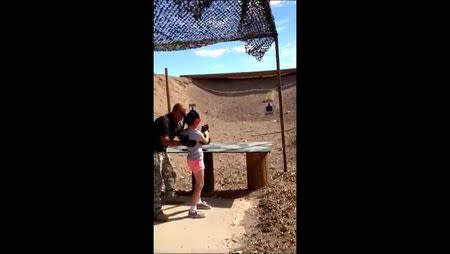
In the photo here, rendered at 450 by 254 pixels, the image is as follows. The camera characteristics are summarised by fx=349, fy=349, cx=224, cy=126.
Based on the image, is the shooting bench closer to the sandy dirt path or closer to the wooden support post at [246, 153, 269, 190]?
the wooden support post at [246, 153, 269, 190]

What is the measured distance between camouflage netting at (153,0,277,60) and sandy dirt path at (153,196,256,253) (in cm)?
213

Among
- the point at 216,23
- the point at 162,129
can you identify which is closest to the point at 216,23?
the point at 216,23

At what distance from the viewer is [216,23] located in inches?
142

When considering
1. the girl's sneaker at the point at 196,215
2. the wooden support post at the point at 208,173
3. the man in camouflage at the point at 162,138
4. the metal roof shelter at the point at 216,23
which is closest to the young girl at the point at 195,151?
the girl's sneaker at the point at 196,215

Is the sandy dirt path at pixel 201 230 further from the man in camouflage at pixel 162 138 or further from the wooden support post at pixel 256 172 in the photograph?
the wooden support post at pixel 256 172

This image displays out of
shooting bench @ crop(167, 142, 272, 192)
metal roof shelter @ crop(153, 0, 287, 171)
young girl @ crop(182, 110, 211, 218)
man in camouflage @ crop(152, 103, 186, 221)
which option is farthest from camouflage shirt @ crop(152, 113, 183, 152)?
shooting bench @ crop(167, 142, 272, 192)

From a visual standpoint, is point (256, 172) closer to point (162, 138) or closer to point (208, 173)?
point (208, 173)

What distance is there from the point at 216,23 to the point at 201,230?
7.64 ft

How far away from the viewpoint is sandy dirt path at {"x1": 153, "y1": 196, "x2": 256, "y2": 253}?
142 inches
